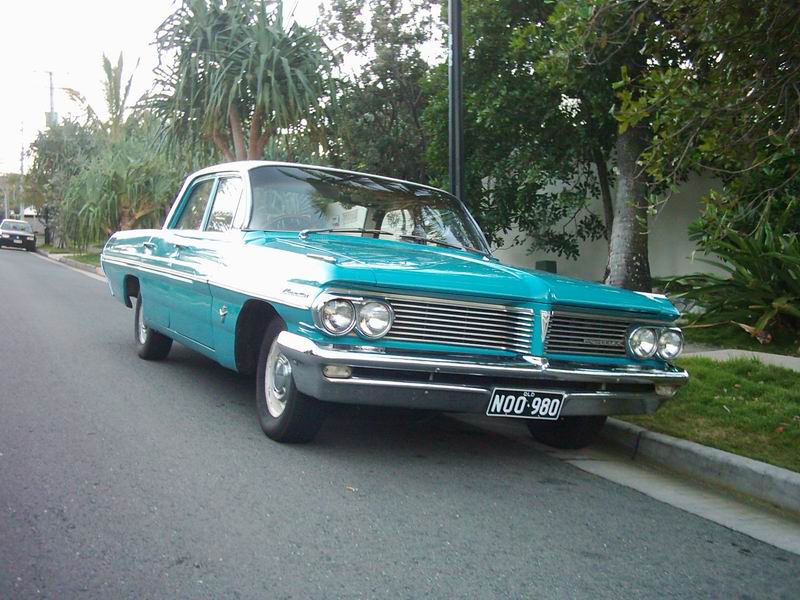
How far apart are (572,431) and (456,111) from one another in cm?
407

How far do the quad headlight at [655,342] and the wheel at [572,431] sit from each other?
1.80 ft

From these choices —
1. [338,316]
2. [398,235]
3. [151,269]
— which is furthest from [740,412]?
[151,269]

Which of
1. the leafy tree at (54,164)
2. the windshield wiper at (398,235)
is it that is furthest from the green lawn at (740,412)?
the leafy tree at (54,164)

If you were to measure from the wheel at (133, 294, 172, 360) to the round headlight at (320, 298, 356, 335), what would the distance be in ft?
12.2

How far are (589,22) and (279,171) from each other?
7.91ft

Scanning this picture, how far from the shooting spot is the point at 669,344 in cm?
519

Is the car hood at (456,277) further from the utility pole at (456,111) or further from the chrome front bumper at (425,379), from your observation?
the utility pole at (456,111)

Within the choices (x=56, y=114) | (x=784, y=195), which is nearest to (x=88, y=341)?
(x=784, y=195)

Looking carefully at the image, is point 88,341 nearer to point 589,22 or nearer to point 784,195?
point 589,22

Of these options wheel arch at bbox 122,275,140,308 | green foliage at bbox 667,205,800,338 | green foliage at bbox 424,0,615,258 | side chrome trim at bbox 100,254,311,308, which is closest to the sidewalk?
green foliage at bbox 667,205,800,338

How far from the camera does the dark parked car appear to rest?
141 feet

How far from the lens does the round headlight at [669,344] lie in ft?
17.0

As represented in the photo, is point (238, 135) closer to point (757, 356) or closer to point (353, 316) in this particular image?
point (757, 356)

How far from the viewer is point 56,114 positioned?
46.3 metres
